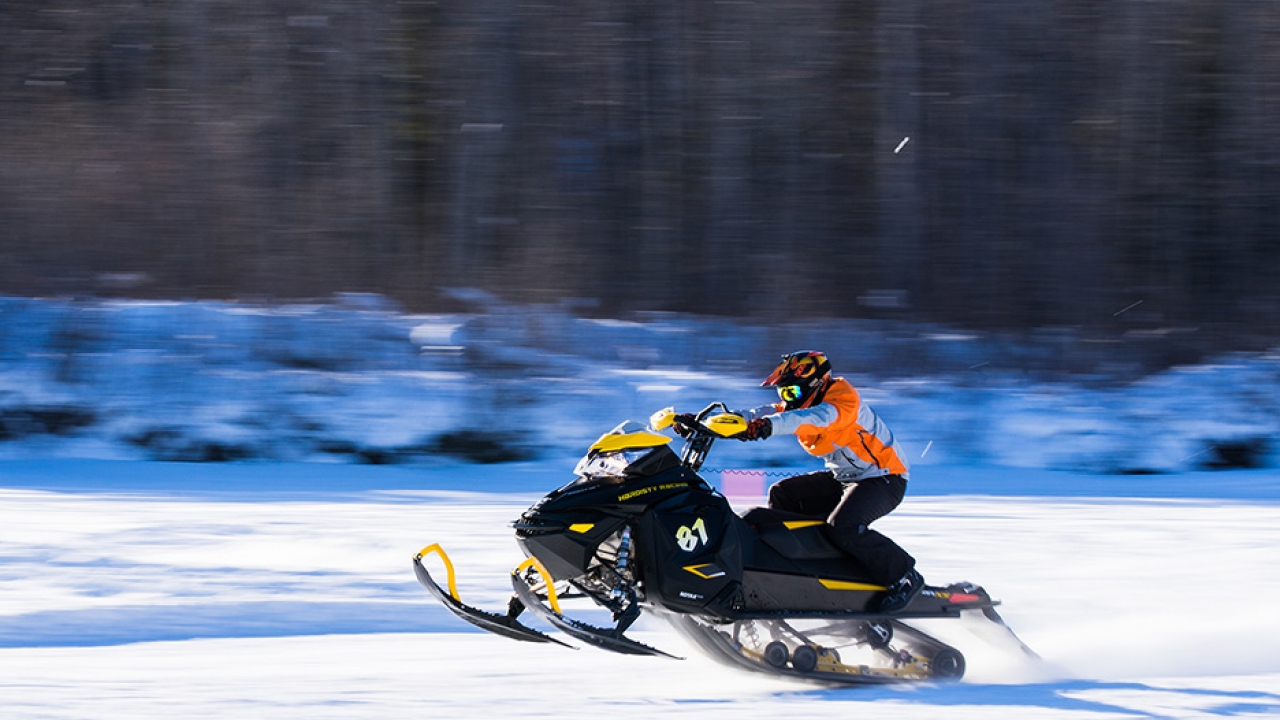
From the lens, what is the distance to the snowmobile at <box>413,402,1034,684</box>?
4648mm

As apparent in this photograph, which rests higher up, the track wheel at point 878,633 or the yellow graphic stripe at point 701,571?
the yellow graphic stripe at point 701,571

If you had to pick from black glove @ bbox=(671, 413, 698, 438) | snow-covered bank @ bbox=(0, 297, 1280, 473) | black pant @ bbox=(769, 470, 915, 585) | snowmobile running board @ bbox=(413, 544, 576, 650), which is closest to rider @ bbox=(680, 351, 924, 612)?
black pant @ bbox=(769, 470, 915, 585)

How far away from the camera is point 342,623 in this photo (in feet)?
20.7

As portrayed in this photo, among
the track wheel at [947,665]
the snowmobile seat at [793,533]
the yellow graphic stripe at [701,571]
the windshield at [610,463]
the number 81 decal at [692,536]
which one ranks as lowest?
the track wheel at [947,665]

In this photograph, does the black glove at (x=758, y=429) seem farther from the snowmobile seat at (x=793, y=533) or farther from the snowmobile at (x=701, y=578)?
the snowmobile seat at (x=793, y=533)

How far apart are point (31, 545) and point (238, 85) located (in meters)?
8.92

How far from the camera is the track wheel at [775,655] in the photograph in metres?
5.06

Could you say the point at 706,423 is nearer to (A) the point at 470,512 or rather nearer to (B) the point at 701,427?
(B) the point at 701,427

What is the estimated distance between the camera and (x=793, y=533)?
5.18 meters

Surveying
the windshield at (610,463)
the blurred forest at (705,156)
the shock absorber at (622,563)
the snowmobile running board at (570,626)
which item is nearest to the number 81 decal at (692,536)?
the shock absorber at (622,563)

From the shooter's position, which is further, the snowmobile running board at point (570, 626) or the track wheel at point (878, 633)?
the track wheel at point (878, 633)

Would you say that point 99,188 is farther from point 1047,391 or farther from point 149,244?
point 1047,391

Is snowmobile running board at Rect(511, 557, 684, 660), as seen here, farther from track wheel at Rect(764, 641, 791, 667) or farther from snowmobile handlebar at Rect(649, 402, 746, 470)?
snowmobile handlebar at Rect(649, 402, 746, 470)

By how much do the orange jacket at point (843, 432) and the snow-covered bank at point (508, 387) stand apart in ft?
21.1
